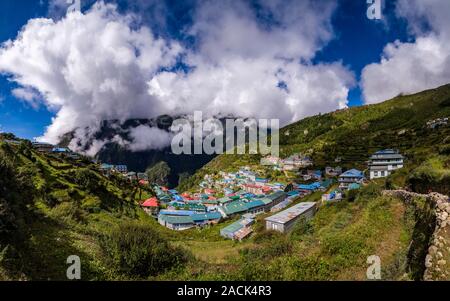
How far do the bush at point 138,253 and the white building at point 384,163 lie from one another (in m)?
71.4

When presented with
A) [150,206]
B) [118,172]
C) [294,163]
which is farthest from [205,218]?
[294,163]

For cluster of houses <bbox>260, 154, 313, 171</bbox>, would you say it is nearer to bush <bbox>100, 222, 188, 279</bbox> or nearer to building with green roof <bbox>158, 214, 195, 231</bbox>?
building with green roof <bbox>158, 214, 195, 231</bbox>

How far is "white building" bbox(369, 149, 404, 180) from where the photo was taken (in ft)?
238

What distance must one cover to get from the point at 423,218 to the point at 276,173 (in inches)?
4692

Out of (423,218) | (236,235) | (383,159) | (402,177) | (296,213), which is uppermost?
(383,159)

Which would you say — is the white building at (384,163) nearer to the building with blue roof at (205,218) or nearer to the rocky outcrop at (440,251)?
the building with blue roof at (205,218)

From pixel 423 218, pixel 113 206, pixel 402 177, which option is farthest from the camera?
pixel 113 206

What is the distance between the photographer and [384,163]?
7406 cm

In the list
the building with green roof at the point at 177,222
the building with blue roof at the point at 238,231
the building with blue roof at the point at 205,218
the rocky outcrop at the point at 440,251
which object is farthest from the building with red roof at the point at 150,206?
the rocky outcrop at the point at 440,251

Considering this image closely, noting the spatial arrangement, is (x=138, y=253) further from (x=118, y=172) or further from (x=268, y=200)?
(x=118, y=172)

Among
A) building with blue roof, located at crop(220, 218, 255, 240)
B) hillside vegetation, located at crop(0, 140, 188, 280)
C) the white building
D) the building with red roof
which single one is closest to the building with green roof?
the building with red roof
